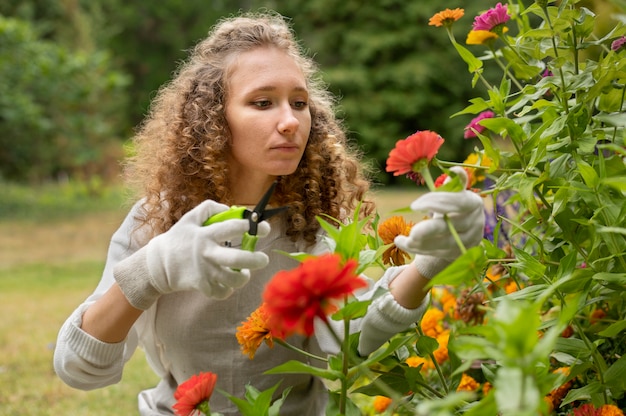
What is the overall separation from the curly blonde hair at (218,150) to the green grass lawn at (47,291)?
374 mm

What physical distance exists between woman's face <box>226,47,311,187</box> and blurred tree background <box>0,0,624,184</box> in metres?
8.06

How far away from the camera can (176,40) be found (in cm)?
1803

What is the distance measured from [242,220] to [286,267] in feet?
2.11

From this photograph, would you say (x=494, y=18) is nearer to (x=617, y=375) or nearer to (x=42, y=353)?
(x=617, y=375)

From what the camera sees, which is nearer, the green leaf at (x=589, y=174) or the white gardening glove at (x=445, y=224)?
the white gardening glove at (x=445, y=224)

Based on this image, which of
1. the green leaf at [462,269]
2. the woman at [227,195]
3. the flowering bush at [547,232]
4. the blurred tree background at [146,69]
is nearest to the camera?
the green leaf at [462,269]

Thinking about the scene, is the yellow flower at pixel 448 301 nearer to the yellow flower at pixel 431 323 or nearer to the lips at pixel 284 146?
the yellow flower at pixel 431 323

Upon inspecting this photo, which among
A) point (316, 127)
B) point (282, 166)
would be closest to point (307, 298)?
point (282, 166)

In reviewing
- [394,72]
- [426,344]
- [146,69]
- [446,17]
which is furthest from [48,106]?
[426,344]

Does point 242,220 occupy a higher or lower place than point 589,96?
lower

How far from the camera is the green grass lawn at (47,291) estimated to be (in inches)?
112

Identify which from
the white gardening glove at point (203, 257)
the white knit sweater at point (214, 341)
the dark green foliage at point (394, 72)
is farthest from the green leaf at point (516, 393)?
the dark green foliage at point (394, 72)

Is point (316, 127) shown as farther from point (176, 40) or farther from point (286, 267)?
point (176, 40)

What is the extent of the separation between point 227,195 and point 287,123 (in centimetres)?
26
